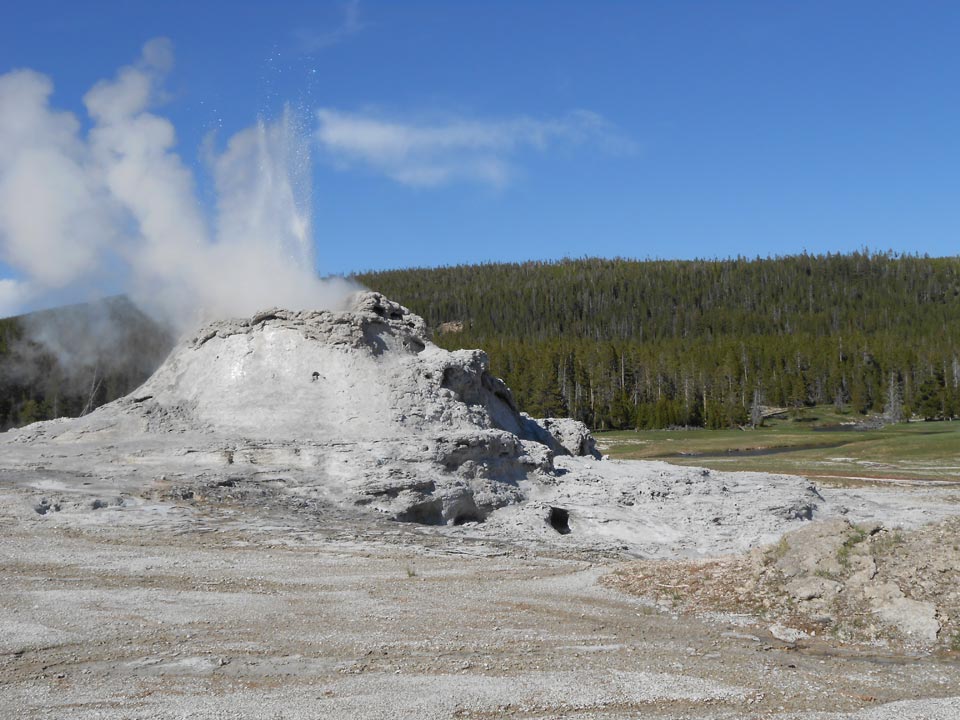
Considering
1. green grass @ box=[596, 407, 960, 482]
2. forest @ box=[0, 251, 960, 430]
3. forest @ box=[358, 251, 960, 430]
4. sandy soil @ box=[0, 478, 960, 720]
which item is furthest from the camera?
forest @ box=[358, 251, 960, 430]

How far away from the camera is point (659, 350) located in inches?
5079

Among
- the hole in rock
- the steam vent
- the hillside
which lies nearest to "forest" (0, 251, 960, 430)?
the hillside

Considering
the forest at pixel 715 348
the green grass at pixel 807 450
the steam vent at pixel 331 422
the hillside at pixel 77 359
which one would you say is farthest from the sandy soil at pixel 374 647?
the forest at pixel 715 348

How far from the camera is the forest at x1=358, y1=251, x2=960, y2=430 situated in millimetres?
99125

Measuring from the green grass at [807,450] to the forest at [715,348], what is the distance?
33.4 feet

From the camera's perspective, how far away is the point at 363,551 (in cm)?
1611

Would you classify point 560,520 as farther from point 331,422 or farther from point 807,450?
point 807,450

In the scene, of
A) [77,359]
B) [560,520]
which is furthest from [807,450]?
[77,359]

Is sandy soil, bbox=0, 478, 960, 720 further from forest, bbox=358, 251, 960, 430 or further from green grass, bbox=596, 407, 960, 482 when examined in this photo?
forest, bbox=358, 251, 960, 430

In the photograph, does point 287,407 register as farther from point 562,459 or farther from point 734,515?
point 734,515

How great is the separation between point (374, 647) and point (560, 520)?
11077 millimetres

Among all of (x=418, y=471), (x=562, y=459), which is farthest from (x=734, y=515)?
(x=418, y=471)

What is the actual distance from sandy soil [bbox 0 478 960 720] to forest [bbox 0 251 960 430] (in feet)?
70.2

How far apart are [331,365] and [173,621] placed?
13466 millimetres
